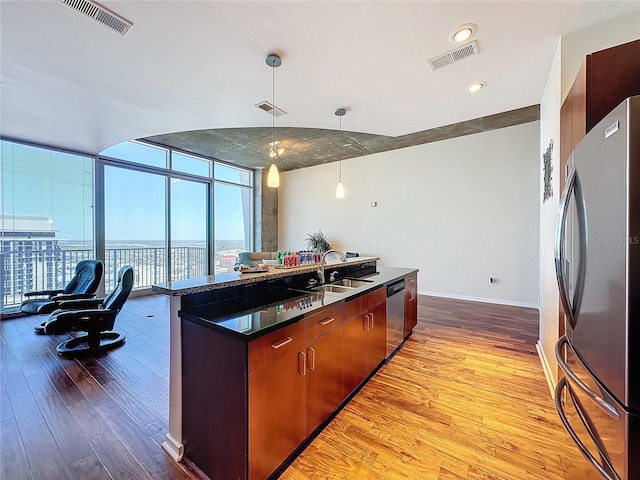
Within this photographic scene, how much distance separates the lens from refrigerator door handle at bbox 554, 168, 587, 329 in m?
1.07

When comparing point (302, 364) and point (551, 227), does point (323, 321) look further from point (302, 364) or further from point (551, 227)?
point (551, 227)

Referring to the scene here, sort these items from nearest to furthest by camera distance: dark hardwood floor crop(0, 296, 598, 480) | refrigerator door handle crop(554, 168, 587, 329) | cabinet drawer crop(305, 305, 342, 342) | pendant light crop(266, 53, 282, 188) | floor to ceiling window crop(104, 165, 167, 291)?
refrigerator door handle crop(554, 168, 587, 329)
dark hardwood floor crop(0, 296, 598, 480)
cabinet drawer crop(305, 305, 342, 342)
pendant light crop(266, 53, 282, 188)
floor to ceiling window crop(104, 165, 167, 291)

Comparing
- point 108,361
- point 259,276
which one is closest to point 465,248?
point 259,276

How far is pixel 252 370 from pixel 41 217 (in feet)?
17.7

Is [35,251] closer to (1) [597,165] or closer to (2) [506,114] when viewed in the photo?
(1) [597,165]

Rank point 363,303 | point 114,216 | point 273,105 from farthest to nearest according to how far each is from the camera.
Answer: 1. point 114,216
2. point 273,105
3. point 363,303

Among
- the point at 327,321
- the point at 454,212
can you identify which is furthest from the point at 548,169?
the point at 454,212

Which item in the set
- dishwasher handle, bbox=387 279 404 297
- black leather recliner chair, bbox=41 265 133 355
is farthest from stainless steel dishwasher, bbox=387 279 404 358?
black leather recliner chair, bbox=41 265 133 355

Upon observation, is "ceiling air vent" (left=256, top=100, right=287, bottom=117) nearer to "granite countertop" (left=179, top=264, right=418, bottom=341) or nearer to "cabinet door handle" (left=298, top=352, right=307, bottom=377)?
"granite countertop" (left=179, top=264, right=418, bottom=341)

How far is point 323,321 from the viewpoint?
5.97 feet

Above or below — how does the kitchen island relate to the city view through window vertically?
below

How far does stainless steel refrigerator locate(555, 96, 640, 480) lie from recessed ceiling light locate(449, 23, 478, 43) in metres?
1.43

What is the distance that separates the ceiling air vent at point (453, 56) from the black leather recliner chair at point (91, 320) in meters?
3.88

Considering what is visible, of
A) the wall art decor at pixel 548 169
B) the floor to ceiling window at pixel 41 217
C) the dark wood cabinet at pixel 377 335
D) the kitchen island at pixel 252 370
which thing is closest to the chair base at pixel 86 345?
the floor to ceiling window at pixel 41 217
